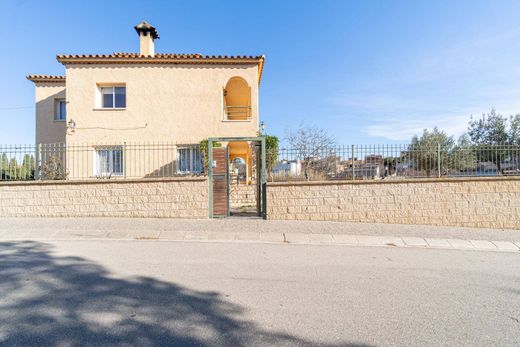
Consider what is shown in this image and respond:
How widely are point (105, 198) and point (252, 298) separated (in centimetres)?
707

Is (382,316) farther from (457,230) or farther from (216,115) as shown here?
(216,115)

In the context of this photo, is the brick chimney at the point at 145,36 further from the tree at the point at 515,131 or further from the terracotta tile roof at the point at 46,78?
the tree at the point at 515,131

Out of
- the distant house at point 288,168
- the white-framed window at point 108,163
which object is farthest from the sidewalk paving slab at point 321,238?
the white-framed window at point 108,163

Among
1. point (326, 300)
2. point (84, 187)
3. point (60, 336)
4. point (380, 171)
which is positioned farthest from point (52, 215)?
point (380, 171)

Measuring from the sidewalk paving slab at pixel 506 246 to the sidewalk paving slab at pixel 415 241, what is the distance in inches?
68.0

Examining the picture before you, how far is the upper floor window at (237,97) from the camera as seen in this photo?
15.5 meters

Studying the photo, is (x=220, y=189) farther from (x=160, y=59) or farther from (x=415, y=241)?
(x=160, y=59)

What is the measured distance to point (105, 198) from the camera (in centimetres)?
891

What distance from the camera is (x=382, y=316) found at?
3285mm

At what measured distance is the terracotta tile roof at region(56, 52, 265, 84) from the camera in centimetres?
1392

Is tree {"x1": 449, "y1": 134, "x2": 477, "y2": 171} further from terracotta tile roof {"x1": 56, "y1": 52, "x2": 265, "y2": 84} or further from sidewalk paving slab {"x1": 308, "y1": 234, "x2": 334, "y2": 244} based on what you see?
terracotta tile roof {"x1": 56, "y1": 52, "x2": 265, "y2": 84}

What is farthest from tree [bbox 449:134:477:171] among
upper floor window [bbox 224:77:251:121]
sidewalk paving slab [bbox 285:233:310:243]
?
upper floor window [bbox 224:77:251:121]

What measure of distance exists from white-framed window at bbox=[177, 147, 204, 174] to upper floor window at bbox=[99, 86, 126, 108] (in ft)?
15.1

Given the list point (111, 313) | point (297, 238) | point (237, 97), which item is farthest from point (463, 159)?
point (237, 97)
